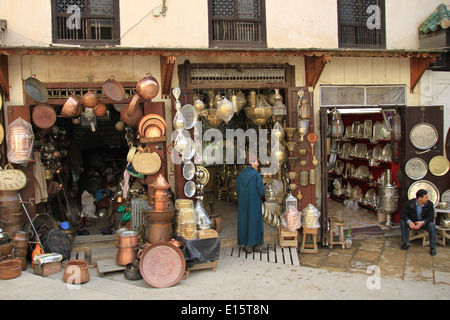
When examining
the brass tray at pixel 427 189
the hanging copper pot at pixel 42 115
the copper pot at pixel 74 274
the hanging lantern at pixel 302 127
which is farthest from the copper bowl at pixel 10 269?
the brass tray at pixel 427 189

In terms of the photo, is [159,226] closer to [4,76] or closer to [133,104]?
[133,104]

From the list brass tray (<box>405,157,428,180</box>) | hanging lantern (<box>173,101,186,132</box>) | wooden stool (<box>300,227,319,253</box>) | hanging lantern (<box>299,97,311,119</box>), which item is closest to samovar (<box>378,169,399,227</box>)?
brass tray (<box>405,157,428,180</box>)

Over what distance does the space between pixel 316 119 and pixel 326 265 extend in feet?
8.82

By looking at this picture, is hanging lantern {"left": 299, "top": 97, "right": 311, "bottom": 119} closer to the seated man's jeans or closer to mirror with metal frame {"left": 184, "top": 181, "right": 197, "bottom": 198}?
mirror with metal frame {"left": 184, "top": 181, "right": 197, "bottom": 198}

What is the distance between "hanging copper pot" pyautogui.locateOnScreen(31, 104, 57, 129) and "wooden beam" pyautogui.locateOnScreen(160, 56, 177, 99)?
1.80 metres

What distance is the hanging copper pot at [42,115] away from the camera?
21.9 ft

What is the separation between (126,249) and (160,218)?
65cm

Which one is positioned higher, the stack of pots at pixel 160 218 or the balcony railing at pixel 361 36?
the balcony railing at pixel 361 36

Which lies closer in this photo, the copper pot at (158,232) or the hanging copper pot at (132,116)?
the copper pot at (158,232)

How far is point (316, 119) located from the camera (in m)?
7.86

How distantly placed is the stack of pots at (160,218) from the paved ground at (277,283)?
27.2 inches

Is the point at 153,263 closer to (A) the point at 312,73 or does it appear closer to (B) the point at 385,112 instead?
A: (A) the point at 312,73

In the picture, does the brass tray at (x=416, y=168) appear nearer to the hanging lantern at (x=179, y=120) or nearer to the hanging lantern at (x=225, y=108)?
the hanging lantern at (x=225, y=108)

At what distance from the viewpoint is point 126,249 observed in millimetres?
6152
